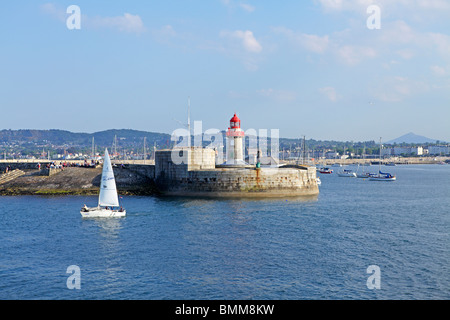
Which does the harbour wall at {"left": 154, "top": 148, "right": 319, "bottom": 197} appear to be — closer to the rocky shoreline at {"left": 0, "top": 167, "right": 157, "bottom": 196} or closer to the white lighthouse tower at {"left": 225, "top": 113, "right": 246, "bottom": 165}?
the white lighthouse tower at {"left": 225, "top": 113, "right": 246, "bottom": 165}

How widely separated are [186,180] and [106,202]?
1373 centimetres

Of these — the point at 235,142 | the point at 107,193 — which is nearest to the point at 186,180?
the point at 235,142

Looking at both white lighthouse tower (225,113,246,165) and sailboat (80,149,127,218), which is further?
white lighthouse tower (225,113,246,165)

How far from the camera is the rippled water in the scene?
21.0 metres

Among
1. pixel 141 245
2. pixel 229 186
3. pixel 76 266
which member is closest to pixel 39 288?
pixel 76 266

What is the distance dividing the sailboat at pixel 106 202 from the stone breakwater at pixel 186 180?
1280 centimetres

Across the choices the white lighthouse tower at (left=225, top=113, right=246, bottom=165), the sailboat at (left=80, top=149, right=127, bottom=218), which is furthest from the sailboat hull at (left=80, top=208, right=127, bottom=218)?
the white lighthouse tower at (left=225, top=113, right=246, bottom=165)

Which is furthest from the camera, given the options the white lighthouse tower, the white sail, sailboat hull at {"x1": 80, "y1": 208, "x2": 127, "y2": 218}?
the white lighthouse tower

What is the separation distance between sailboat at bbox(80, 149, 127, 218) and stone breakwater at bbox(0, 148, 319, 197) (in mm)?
12797

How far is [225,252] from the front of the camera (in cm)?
2738

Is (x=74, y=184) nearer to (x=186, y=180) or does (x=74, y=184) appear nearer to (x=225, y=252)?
(x=186, y=180)

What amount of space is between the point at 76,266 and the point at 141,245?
5.40 metres

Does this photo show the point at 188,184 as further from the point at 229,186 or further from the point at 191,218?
the point at 191,218

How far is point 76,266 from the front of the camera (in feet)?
80.2
